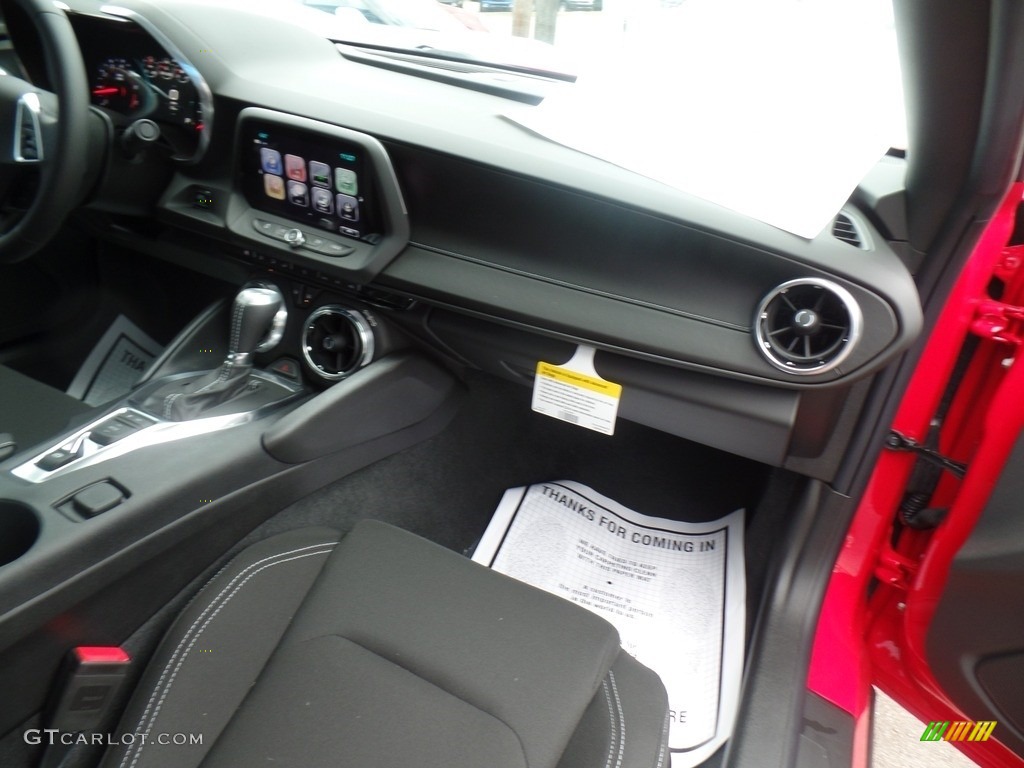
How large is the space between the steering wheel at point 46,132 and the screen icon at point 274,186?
22 centimetres

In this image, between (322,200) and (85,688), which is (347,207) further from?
(85,688)

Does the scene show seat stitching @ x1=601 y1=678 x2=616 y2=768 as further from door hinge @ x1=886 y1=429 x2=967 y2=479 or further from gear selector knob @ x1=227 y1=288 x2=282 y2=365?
gear selector knob @ x1=227 y1=288 x2=282 y2=365

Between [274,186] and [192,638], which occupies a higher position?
[274,186]

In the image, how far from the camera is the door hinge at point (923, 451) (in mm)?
865

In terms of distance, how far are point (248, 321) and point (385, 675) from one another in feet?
1.71

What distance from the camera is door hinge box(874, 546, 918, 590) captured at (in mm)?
960

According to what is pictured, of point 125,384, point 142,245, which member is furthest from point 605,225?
point 125,384

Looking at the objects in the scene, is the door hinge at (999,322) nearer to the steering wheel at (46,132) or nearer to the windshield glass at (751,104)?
the windshield glass at (751,104)

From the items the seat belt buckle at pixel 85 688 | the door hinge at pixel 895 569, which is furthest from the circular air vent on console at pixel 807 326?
the seat belt buckle at pixel 85 688

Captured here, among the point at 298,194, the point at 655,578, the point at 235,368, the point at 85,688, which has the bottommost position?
the point at 655,578

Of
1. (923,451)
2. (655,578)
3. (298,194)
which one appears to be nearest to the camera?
(923,451)

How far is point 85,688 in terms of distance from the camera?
0.80 m

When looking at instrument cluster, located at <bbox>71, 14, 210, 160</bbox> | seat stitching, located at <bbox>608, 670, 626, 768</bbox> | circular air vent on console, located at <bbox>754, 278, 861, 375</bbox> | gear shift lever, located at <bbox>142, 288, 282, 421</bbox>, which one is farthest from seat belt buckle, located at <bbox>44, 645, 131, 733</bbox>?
circular air vent on console, located at <bbox>754, 278, 861, 375</bbox>

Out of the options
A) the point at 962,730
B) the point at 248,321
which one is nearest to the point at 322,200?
the point at 248,321
